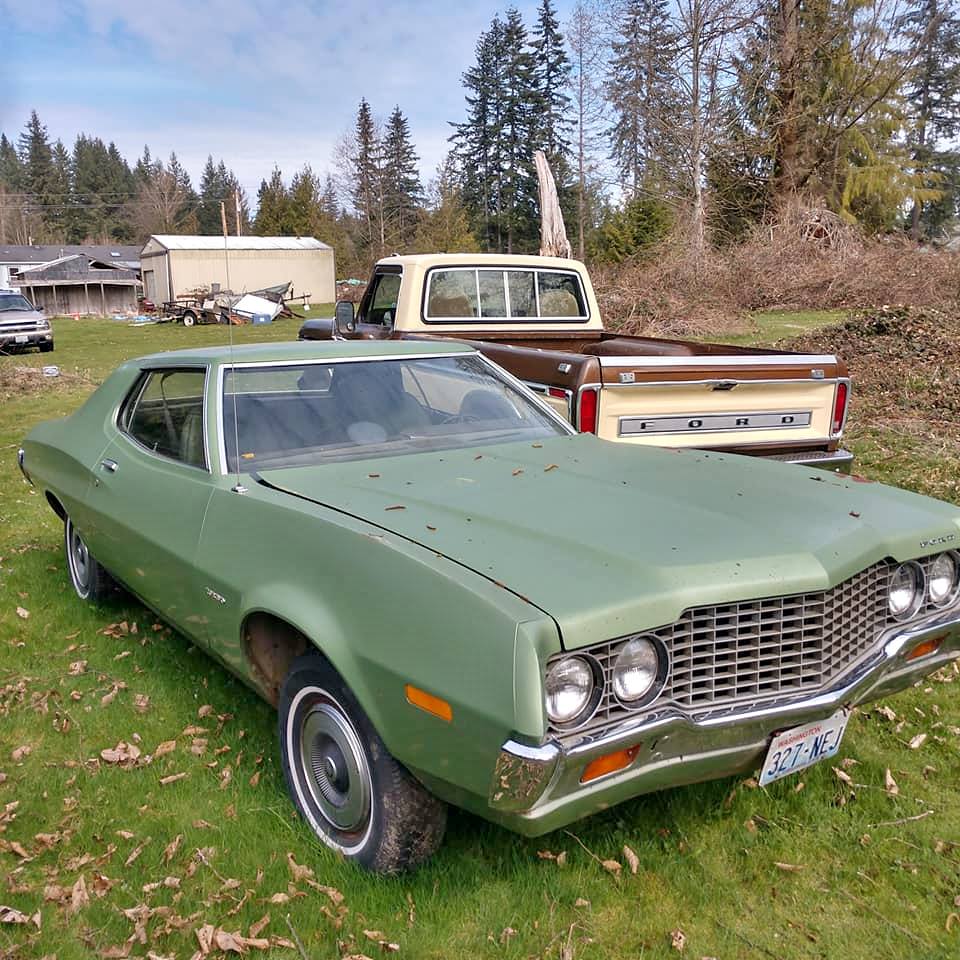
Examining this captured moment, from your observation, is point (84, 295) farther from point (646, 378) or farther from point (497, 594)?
point (497, 594)

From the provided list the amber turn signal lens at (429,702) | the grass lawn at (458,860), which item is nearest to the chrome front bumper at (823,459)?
the grass lawn at (458,860)

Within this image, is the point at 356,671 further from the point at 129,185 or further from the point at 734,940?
the point at 129,185

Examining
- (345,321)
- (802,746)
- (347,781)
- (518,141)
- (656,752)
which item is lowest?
(347,781)

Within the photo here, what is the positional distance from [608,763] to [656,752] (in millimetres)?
153

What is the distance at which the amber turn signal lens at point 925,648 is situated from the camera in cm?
292

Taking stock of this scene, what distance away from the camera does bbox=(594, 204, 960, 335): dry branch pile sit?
1825 centimetres

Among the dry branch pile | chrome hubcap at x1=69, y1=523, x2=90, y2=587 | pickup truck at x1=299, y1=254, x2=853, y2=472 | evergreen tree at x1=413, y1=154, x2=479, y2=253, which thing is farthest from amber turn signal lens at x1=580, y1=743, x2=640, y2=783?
evergreen tree at x1=413, y1=154, x2=479, y2=253

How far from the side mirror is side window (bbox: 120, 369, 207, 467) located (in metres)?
3.50

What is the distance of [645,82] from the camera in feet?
85.4

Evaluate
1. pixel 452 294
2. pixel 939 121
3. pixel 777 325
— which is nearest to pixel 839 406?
pixel 452 294

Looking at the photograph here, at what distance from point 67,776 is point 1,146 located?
→ 131938 mm

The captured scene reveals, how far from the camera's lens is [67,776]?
345cm

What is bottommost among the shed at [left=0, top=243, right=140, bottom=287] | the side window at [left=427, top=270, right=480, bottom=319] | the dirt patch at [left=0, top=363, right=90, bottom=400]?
the dirt patch at [left=0, top=363, right=90, bottom=400]

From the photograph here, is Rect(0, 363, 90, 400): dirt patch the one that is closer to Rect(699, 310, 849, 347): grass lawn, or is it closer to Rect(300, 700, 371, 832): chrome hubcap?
Rect(699, 310, 849, 347): grass lawn
